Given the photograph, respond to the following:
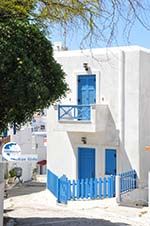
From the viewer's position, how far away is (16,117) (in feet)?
28.8

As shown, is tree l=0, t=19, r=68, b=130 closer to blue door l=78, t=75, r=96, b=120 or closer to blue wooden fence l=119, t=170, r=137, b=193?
blue wooden fence l=119, t=170, r=137, b=193

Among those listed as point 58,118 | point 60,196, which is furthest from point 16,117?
point 58,118

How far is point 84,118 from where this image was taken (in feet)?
62.7

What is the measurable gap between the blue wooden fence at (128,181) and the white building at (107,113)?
0.29 meters

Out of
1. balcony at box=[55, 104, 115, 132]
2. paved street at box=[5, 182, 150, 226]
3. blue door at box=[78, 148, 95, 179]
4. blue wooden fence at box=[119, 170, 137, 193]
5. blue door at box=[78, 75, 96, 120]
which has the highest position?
blue door at box=[78, 75, 96, 120]

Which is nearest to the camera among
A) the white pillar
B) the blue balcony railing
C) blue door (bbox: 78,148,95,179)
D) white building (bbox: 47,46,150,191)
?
the white pillar

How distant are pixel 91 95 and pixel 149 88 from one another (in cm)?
258

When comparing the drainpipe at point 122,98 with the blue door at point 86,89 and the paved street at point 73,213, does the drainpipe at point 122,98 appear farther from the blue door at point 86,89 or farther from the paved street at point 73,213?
the paved street at point 73,213

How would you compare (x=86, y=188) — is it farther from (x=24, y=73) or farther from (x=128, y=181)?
(x=24, y=73)

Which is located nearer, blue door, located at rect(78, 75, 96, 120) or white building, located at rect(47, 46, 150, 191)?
white building, located at rect(47, 46, 150, 191)

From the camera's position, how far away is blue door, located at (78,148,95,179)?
65.8 feet

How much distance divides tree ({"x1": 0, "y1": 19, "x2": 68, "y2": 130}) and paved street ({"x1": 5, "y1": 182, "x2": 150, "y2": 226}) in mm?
3761

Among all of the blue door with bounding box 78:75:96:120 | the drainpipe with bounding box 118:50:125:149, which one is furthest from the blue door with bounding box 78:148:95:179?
the blue door with bounding box 78:75:96:120

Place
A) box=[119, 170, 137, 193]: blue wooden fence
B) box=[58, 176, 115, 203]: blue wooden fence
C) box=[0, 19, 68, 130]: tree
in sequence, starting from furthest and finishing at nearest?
box=[119, 170, 137, 193]: blue wooden fence < box=[58, 176, 115, 203]: blue wooden fence < box=[0, 19, 68, 130]: tree
